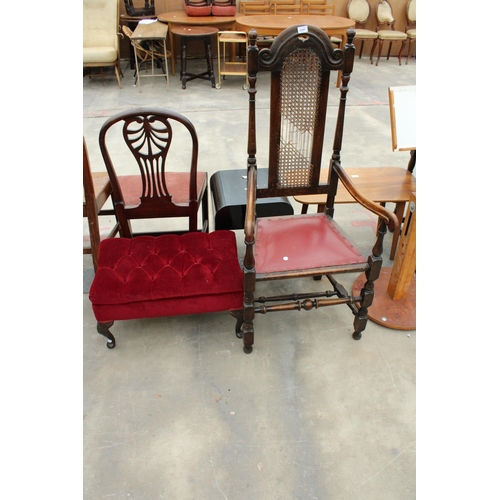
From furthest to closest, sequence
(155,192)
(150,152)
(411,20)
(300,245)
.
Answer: (411,20) → (155,192) → (150,152) → (300,245)

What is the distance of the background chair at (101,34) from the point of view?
5332 mm

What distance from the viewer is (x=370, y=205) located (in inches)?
64.7

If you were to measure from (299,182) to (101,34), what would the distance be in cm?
529

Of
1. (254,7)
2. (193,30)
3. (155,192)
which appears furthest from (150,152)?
(254,7)

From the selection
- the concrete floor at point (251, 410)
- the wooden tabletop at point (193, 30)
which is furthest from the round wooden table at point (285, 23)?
the concrete floor at point (251, 410)

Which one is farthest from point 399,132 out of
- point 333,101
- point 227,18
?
point 227,18

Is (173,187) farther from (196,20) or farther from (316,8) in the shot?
(316,8)

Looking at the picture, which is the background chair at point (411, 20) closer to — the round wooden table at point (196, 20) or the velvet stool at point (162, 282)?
the round wooden table at point (196, 20)

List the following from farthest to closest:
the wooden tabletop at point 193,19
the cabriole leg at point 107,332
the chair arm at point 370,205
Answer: the wooden tabletop at point 193,19, the cabriole leg at point 107,332, the chair arm at point 370,205

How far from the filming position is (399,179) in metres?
2.36

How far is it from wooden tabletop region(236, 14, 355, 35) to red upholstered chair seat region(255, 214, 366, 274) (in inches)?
154

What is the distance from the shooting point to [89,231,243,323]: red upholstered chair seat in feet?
5.35

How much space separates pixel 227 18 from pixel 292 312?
542cm

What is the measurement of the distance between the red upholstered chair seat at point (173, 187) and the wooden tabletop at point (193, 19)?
4350 mm
